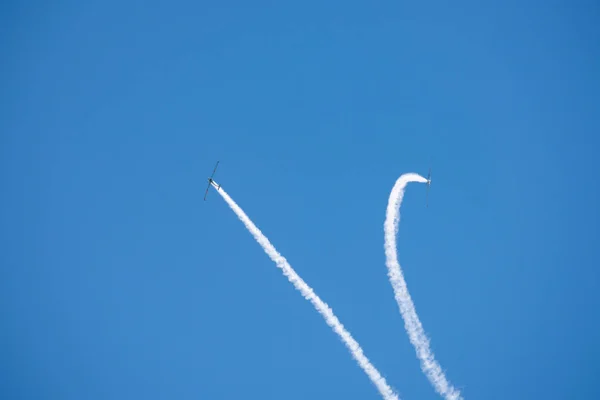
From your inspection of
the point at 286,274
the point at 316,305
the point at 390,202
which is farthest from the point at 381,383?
the point at 390,202

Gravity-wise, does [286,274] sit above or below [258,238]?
below

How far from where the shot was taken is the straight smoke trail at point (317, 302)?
68.7 feet

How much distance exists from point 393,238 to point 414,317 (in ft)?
14.0

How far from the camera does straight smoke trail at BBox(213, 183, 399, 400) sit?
21.0 meters

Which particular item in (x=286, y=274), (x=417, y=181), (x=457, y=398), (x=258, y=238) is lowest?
(x=457, y=398)

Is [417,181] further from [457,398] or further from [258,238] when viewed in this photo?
[457,398]

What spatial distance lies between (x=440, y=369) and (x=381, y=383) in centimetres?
315

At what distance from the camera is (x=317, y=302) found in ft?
72.4

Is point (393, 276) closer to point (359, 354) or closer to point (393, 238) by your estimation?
point (393, 238)

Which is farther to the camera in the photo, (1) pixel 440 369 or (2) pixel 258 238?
(2) pixel 258 238

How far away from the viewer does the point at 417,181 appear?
22000 millimetres

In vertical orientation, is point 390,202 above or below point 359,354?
above

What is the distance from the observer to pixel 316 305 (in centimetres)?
2202

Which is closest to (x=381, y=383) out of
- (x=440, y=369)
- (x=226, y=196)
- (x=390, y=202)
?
(x=440, y=369)
